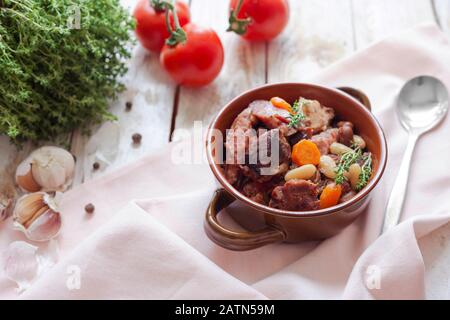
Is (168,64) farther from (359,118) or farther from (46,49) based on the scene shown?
(359,118)

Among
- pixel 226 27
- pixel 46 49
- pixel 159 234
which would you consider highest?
pixel 46 49

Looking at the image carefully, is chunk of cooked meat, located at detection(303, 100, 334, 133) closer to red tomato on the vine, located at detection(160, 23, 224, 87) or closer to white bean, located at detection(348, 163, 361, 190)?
white bean, located at detection(348, 163, 361, 190)

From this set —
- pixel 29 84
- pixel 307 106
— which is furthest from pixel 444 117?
pixel 29 84

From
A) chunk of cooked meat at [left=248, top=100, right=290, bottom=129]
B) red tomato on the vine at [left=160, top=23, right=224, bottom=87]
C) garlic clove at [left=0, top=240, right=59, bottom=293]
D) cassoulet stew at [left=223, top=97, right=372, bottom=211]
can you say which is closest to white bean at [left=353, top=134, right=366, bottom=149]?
cassoulet stew at [left=223, top=97, right=372, bottom=211]

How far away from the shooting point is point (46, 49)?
171cm

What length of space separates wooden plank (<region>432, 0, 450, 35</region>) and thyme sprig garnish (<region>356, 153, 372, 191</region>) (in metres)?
0.94

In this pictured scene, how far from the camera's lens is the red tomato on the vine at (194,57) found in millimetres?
1980

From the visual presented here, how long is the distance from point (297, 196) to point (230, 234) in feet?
0.66

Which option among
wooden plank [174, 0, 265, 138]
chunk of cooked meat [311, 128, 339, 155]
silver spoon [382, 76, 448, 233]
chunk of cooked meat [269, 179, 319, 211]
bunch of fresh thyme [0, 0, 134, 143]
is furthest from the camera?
wooden plank [174, 0, 265, 138]

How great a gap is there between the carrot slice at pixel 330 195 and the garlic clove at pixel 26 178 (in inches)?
36.8

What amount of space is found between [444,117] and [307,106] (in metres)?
0.52

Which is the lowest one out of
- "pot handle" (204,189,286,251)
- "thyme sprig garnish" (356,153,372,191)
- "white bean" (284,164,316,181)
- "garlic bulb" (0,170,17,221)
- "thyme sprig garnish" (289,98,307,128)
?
"garlic bulb" (0,170,17,221)

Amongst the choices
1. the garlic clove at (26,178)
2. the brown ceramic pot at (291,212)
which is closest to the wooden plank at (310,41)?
the brown ceramic pot at (291,212)

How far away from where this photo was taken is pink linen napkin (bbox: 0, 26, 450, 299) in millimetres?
1455
